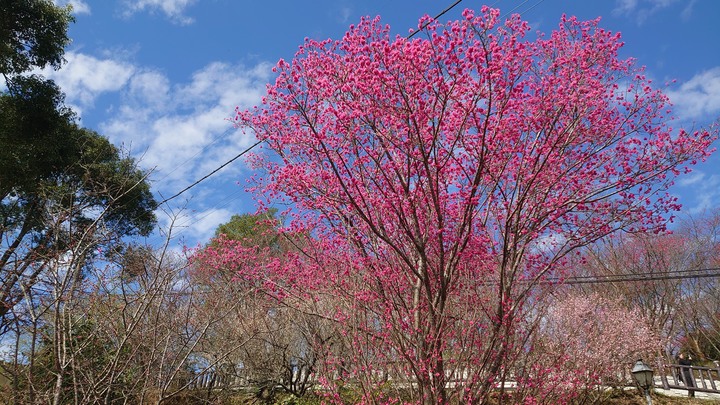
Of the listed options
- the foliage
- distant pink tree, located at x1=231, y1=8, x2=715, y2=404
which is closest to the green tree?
the foliage

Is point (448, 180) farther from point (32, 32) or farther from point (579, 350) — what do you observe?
point (32, 32)

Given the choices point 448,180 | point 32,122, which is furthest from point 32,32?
point 448,180

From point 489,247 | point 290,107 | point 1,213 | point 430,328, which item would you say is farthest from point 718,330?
point 1,213

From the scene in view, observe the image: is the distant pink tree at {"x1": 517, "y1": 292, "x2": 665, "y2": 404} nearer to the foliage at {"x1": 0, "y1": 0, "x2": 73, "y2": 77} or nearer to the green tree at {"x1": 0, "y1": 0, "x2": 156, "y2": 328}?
the green tree at {"x1": 0, "y1": 0, "x2": 156, "y2": 328}

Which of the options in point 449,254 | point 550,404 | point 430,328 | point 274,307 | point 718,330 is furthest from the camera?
point 718,330

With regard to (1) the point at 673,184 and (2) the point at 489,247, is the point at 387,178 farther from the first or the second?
(1) the point at 673,184

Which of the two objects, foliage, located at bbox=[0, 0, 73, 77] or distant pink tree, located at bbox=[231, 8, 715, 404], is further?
foliage, located at bbox=[0, 0, 73, 77]

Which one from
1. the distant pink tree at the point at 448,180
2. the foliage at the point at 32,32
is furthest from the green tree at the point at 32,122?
the distant pink tree at the point at 448,180

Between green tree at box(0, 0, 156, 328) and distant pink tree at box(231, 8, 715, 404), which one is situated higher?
green tree at box(0, 0, 156, 328)

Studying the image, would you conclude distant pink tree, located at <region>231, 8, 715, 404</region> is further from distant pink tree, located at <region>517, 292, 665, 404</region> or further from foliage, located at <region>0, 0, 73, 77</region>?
foliage, located at <region>0, 0, 73, 77</region>

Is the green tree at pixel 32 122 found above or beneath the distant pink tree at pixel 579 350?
above

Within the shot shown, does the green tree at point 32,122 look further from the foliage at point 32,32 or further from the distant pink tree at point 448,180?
the distant pink tree at point 448,180

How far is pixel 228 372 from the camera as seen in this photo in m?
11.1

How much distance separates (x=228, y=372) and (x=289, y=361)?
1.48 m
